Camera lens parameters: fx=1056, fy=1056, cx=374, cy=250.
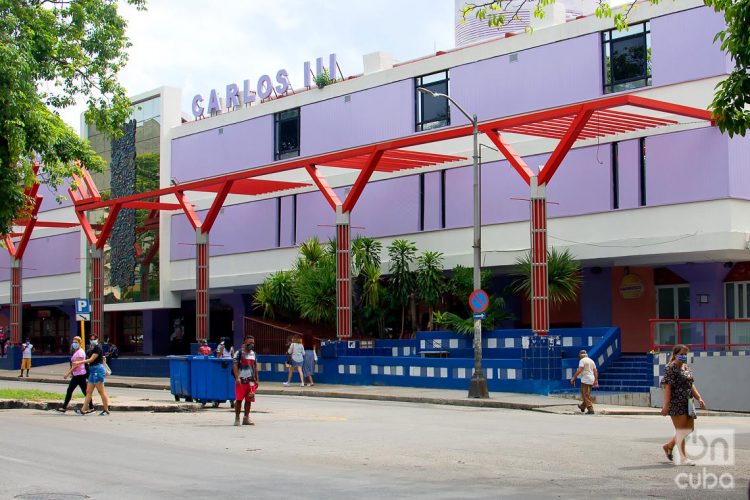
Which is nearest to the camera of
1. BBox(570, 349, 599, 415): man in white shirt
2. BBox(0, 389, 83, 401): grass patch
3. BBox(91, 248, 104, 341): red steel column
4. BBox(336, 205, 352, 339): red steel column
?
BBox(570, 349, 599, 415): man in white shirt

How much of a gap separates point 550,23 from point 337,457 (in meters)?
23.5

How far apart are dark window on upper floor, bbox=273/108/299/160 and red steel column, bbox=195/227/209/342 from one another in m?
5.77

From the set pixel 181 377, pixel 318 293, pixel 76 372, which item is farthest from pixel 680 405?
pixel 318 293

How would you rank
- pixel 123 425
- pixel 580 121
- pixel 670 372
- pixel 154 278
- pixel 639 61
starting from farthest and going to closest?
pixel 154 278
pixel 639 61
pixel 580 121
pixel 123 425
pixel 670 372

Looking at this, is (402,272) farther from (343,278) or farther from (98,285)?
(98,285)

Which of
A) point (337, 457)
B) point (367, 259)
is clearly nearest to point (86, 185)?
point (367, 259)

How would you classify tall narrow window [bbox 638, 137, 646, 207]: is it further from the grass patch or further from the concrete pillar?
the concrete pillar

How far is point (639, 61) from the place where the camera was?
32562mm

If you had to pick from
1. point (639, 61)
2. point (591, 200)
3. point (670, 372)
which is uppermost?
point (639, 61)

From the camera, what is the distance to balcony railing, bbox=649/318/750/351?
91.8 ft

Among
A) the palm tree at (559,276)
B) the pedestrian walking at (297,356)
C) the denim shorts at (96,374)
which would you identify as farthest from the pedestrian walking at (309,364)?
the denim shorts at (96,374)

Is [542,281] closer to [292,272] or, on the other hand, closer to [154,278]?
[292,272]

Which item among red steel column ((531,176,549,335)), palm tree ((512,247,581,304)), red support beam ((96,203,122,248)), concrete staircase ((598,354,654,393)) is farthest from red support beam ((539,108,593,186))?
red support beam ((96,203,122,248))

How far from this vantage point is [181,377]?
26.1 m
